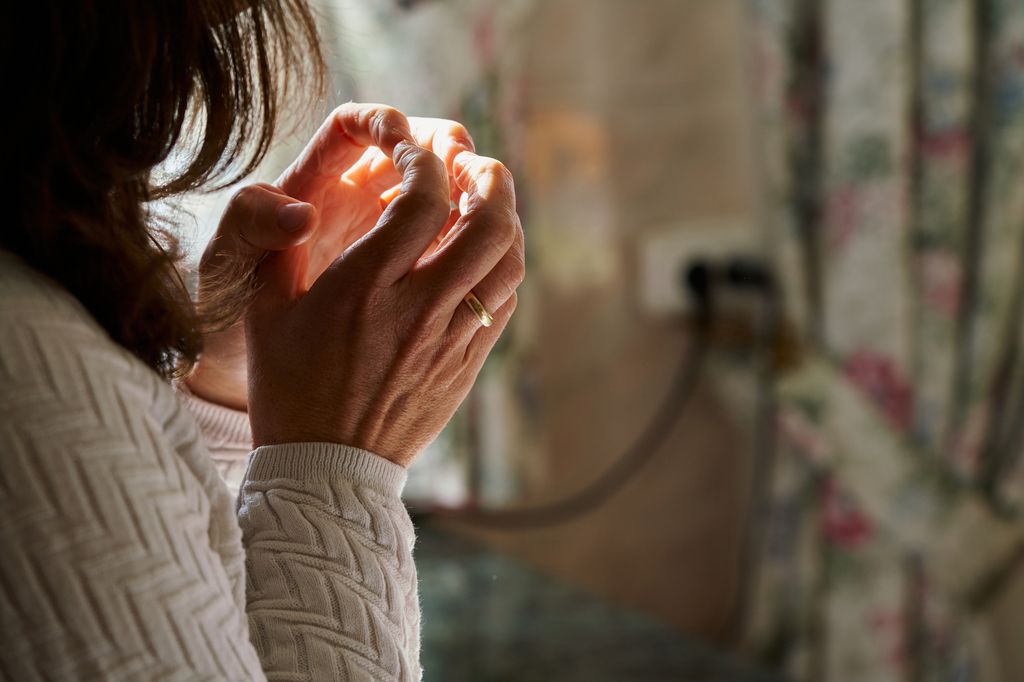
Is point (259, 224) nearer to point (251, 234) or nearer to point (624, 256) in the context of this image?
point (251, 234)

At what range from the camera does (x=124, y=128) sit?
432 mm

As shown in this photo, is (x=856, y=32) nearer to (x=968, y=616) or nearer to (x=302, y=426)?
(x=968, y=616)

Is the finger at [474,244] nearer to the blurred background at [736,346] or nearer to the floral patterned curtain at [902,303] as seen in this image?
the blurred background at [736,346]

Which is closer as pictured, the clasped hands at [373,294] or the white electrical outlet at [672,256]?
the clasped hands at [373,294]

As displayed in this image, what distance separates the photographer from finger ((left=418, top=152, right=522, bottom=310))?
519mm

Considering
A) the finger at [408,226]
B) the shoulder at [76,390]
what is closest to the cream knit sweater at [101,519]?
the shoulder at [76,390]

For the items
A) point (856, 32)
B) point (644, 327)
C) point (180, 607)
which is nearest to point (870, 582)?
point (644, 327)

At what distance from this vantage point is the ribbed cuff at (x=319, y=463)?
0.51 m

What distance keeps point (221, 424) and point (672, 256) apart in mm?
1222

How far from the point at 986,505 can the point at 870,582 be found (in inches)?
7.8

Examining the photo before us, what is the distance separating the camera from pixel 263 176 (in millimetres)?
615

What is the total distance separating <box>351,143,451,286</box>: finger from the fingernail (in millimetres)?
35

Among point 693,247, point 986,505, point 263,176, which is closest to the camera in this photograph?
point 263,176

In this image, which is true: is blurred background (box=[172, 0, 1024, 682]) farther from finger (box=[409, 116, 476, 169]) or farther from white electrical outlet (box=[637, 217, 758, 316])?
finger (box=[409, 116, 476, 169])
